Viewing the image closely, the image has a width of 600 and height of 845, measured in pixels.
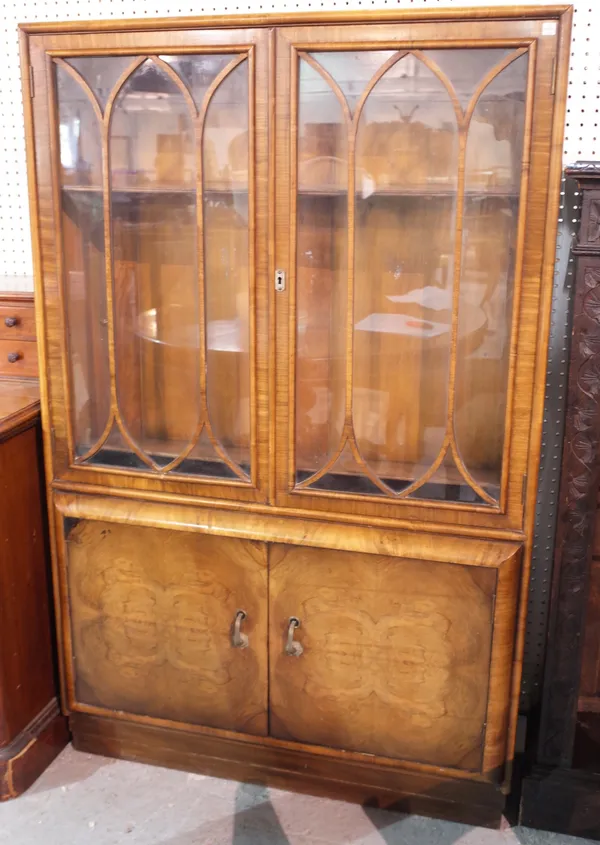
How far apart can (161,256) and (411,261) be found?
555mm

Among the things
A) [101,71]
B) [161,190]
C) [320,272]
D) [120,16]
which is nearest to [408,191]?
[320,272]

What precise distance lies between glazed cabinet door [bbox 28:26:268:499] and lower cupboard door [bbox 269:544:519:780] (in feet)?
0.94

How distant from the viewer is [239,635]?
1902 millimetres

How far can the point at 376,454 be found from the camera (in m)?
1.77

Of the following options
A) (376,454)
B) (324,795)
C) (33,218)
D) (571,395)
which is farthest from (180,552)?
(571,395)

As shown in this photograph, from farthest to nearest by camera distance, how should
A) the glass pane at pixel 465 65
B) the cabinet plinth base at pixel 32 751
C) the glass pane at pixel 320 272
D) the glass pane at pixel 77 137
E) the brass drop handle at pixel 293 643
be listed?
the cabinet plinth base at pixel 32 751
the brass drop handle at pixel 293 643
the glass pane at pixel 77 137
the glass pane at pixel 320 272
the glass pane at pixel 465 65

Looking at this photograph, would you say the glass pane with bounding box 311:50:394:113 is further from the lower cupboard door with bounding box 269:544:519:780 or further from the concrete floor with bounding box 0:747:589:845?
the concrete floor with bounding box 0:747:589:845

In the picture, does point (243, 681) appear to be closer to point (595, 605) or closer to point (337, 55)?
point (595, 605)

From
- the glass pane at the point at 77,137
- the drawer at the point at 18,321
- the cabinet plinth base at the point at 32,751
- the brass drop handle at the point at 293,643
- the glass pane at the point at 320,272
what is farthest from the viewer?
the drawer at the point at 18,321

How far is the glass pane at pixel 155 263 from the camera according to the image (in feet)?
5.58

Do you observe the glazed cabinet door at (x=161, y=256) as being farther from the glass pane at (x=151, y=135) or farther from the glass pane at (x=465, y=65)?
the glass pane at (x=465, y=65)

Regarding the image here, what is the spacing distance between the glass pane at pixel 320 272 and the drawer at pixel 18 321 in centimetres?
79

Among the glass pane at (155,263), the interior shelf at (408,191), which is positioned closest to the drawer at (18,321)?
the glass pane at (155,263)

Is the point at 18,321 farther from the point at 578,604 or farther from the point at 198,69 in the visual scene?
the point at 578,604
